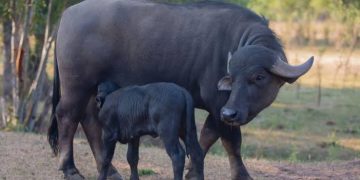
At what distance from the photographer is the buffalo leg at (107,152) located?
7742 mm

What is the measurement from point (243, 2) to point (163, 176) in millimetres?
6206

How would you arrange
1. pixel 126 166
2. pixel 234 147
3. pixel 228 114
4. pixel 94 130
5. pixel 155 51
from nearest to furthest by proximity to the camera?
pixel 228 114 → pixel 155 51 → pixel 234 147 → pixel 94 130 → pixel 126 166

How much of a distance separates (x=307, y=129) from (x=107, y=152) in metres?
7.86

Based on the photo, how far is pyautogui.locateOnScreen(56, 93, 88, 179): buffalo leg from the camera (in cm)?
832

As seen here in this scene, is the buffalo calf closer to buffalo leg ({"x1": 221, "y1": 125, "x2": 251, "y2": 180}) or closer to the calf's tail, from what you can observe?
buffalo leg ({"x1": 221, "y1": 125, "x2": 251, "y2": 180})

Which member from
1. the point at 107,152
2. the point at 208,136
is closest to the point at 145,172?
the point at 208,136

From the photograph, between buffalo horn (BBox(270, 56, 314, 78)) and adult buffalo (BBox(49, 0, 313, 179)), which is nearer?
buffalo horn (BBox(270, 56, 314, 78))

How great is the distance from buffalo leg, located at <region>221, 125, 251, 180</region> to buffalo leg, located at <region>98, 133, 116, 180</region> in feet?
3.54

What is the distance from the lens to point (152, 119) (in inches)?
293

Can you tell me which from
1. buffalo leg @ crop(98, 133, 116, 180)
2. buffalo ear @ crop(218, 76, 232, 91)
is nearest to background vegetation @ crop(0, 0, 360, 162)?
buffalo ear @ crop(218, 76, 232, 91)

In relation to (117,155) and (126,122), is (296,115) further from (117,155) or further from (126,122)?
(126,122)

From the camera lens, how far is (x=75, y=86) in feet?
27.0

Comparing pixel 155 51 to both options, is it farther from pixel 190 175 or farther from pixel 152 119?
pixel 190 175

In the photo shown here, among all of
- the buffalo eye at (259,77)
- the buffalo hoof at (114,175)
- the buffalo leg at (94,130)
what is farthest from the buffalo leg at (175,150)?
the buffalo leg at (94,130)
